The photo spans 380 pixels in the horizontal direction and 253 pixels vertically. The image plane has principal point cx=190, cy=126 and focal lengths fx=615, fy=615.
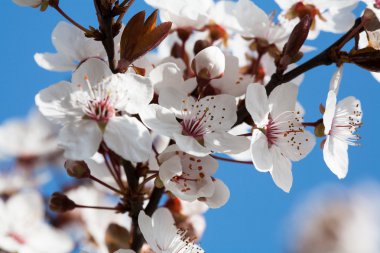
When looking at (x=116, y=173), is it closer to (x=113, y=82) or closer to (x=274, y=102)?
(x=113, y=82)

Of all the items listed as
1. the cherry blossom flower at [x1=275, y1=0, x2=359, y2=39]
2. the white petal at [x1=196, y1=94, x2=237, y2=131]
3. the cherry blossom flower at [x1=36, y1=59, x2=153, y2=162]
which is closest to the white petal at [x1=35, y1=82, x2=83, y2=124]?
the cherry blossom flower at [x1=36, y1=59, x2=153, y2=162]

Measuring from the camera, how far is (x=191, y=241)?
138 cm

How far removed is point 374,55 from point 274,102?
222 millimetres

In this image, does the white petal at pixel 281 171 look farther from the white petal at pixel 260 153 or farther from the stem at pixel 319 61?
the stem at pixel 319 61

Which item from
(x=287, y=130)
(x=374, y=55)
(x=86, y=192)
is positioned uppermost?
(x=374, y=55)

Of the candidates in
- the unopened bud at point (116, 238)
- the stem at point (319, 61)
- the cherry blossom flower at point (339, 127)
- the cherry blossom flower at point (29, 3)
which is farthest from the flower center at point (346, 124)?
the cherry blossom flower at point (29, 3)

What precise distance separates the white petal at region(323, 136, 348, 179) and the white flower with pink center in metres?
0.19

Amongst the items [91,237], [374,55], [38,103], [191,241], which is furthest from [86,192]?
[374,55]

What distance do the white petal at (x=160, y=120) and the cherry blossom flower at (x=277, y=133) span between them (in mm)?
152

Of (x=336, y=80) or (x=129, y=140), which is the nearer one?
(x=129, y=140)

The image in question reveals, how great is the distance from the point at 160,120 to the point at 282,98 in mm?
261

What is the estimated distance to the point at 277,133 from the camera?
128 centimetres

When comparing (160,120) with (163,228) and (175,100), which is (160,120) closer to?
(175,100)

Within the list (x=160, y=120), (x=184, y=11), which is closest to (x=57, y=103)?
(x=160, y=120)
